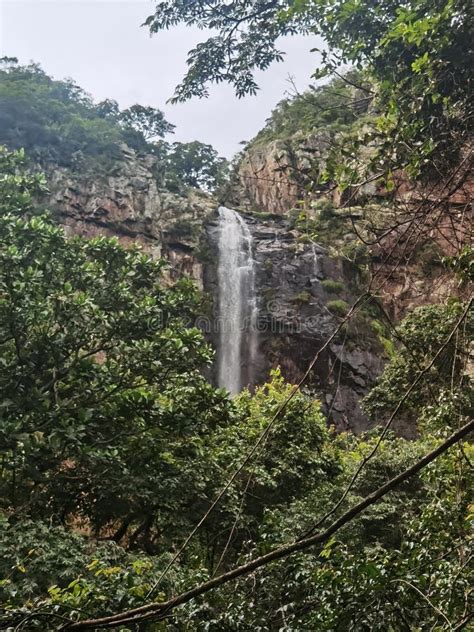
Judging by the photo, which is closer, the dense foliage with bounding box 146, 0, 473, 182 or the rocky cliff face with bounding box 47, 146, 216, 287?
the dense foliage with bounding box 146, 0, 473, 182

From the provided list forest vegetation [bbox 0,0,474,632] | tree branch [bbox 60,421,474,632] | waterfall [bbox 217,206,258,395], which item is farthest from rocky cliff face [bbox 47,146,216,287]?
tree branch [bbox 60,421,474,632]

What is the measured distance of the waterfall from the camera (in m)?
17.9

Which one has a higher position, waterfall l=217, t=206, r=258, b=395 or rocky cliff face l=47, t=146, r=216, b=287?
rocky cliff face l=47, t=146, r=216, b=287

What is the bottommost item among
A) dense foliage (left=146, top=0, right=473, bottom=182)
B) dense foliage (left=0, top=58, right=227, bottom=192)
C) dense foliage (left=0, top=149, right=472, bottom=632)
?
dense foliage (left=0, top=149, right=472, bottom=632)

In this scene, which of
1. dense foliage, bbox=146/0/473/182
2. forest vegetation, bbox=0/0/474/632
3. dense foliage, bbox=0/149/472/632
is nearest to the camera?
forest vegetation, bbox=0/0/474/632

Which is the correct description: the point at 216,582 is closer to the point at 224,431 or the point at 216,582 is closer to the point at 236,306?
the point at 224,431

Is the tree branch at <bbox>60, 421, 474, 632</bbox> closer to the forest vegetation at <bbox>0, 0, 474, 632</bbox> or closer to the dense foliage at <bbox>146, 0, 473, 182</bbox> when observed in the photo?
the forest vegetation at <bbox>0, 0, 474, 632</bbox>

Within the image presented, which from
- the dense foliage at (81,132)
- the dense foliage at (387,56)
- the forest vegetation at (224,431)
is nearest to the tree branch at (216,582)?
the forest vegetation at (224,431)

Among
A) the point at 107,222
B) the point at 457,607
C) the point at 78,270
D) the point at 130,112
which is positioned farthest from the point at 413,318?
the point at 130,112

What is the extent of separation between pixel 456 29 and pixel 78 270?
451 cm

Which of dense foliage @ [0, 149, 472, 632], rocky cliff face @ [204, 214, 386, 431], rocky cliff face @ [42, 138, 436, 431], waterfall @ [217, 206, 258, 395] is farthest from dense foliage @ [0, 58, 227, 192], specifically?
dense foliage @ [0, 149, 472, 632]

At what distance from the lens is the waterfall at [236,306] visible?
58.7 ft

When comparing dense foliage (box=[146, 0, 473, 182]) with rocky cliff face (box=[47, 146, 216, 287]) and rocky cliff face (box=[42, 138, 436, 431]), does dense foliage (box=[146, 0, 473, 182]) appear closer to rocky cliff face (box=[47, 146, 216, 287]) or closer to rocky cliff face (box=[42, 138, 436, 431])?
rocky cliff face (box=[42, 138, 436, 431])

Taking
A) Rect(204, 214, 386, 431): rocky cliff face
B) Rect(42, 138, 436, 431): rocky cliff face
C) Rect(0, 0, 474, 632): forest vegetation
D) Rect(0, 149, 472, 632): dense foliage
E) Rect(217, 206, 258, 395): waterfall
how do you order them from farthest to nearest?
1. Rect(217, 206, 258, 395): waterfall
2. Rect(42, 138, 436, 431): rocky cliff face
3. Rect(204, 214, 386, 431): rocky cliff face
4. Rect(0, 149, 472, 632): dense foliage
5. Rect(0, 0, 474, 632): forest vegetation
